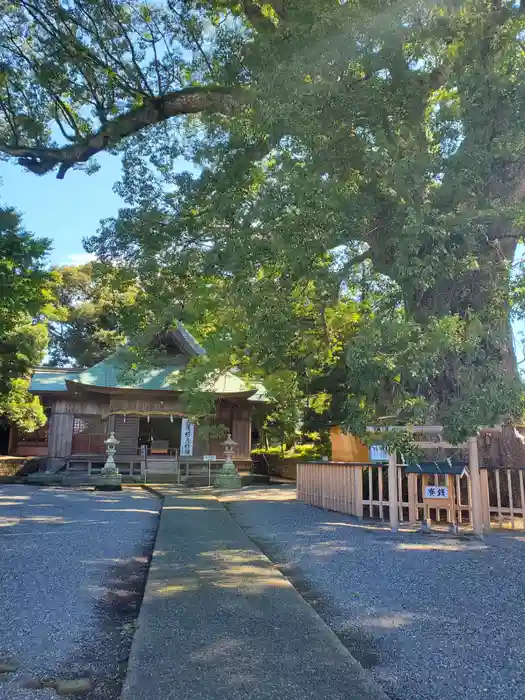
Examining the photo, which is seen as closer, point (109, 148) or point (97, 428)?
point (109, 148)

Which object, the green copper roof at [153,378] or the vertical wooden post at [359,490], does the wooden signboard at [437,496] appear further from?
the green copper roof at [153,378]

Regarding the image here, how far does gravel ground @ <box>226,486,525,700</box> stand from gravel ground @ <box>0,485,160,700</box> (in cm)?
157

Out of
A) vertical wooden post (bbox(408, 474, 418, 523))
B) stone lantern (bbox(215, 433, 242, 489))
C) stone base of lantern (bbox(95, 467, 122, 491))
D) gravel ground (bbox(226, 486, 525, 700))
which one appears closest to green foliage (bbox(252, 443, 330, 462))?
stone lantern (bbox(215, 433, 242, 489))

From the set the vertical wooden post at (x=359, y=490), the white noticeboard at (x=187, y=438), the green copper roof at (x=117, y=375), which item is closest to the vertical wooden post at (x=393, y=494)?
the vertical wooden post at (x=359, y=490)

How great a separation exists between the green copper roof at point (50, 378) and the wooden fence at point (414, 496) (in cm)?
1353

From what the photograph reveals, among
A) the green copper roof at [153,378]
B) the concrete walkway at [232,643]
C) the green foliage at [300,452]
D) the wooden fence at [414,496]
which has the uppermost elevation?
the green copper roof at [153,378]

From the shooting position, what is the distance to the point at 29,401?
21.3 metres

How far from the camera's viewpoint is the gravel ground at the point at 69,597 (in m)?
3.04

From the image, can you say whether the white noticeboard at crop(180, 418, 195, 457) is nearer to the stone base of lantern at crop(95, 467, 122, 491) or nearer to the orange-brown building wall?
the stone base of lantern at crop(95, 467, 122, 491)

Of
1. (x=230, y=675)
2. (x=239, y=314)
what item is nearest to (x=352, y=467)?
(x=239, y=314)

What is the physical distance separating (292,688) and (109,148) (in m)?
11.6

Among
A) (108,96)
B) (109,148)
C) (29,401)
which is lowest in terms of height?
(29,401)

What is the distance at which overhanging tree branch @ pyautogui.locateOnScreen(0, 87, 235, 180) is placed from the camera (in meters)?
11.5

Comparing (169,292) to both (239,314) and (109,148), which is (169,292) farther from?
(109,148)
